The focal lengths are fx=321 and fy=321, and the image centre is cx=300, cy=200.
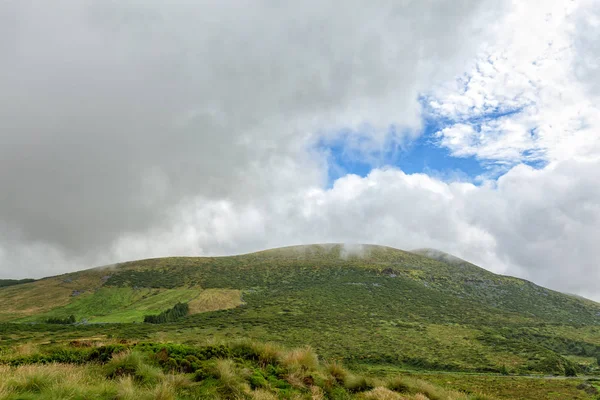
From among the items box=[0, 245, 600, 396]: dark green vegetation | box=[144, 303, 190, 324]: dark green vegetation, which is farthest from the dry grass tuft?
box=[144, 303, 190, 324]: dark green vegetation

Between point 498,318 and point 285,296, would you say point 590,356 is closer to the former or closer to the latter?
point 498,318

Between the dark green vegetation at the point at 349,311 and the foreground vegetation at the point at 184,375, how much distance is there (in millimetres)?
33448

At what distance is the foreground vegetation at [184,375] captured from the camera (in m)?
8.02

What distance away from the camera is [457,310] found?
112312mm

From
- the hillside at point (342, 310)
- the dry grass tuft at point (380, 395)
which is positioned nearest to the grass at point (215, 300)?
the hillside at point (342, 310)

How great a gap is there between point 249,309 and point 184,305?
21.2 metres

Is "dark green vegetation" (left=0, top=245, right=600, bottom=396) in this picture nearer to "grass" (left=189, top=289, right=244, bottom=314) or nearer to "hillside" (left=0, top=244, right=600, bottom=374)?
"hillside" (left=0, top=244, right=600, bottom=374)

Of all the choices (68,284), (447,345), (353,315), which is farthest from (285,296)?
(68,284)

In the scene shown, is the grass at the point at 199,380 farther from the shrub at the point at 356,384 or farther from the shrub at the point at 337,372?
the shrub at the point at 337,372

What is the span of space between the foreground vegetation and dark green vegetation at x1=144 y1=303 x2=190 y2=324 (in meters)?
83.4

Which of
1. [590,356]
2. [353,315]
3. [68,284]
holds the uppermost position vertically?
[68,284]

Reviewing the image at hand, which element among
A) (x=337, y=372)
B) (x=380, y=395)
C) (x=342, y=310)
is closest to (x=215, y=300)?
(x=342, y=310)

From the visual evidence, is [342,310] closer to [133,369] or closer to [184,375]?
[184,375]

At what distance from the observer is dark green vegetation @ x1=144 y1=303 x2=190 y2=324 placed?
89.2 meters
